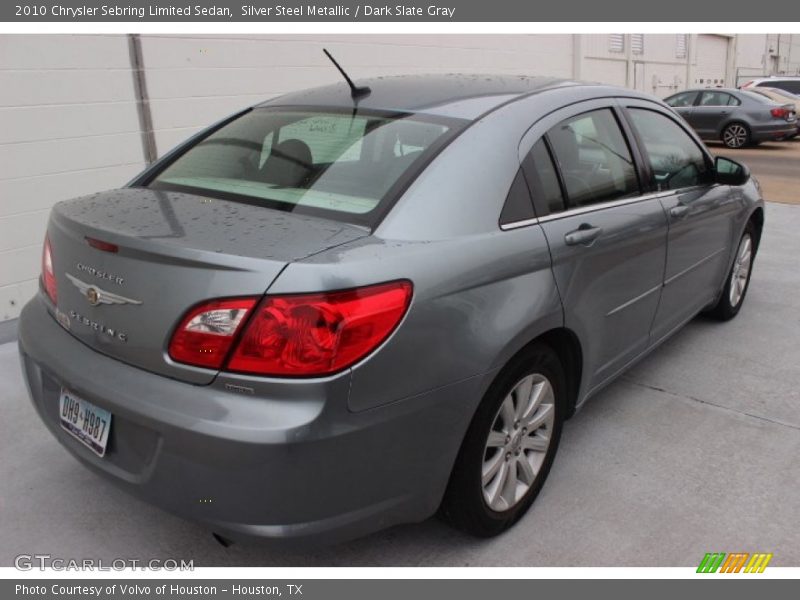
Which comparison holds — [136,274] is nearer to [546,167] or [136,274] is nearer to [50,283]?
[50,283]

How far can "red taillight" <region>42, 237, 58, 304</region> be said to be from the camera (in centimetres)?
256

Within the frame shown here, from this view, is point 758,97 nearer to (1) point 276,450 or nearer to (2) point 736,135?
(2) point 736,135

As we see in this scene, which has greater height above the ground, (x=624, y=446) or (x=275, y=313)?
(x=275, y=313)

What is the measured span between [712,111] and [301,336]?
17.3 metres

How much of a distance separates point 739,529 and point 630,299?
1.03 meters

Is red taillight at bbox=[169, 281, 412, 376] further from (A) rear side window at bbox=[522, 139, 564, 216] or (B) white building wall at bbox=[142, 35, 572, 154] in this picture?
(B) white building wall at bbox=[142, 35, 572, 154]

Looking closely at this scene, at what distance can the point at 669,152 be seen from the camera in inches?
150

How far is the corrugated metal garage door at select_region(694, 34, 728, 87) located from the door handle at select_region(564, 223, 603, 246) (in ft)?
64.7

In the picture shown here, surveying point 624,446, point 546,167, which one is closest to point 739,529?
point 624,446

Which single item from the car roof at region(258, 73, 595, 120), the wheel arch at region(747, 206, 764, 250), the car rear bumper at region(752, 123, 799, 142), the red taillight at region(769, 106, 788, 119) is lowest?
the car rear bumper at region(752, 123, 799, 142)

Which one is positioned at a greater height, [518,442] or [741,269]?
[518,442]

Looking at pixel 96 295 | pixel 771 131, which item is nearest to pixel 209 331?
pixel 96 295

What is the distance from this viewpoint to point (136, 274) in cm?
212

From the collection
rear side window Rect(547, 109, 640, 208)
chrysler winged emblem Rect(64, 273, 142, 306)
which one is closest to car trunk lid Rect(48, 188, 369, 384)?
chrysler winged emblem Rect(64, 273, 142, 306)
